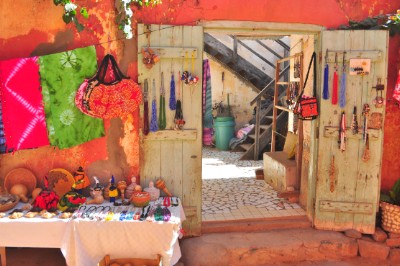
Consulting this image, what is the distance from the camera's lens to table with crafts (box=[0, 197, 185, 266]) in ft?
12.3

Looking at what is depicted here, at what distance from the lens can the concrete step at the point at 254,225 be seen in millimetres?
4887

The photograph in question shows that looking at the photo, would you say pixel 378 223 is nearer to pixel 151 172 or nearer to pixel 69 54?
pixel 151 172

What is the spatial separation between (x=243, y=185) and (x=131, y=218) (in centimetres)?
356

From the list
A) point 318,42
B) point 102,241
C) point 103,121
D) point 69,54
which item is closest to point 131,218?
point 102,241

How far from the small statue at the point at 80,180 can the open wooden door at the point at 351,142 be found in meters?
2.89

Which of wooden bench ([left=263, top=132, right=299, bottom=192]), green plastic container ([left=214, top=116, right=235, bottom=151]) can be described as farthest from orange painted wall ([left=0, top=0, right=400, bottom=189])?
→ green plastic container ([left=214, top=116, right=235, bottom=151])

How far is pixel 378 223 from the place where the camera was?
5008 mm

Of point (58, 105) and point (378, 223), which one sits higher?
Result: point (58, 105)

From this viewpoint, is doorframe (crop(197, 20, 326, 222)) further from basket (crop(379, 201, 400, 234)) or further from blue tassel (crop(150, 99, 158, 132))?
blue tassel (crop(150, 99, 158, 132))

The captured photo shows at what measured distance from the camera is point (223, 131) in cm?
1116

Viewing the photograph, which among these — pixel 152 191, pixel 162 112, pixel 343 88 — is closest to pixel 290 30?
pixel 343 88

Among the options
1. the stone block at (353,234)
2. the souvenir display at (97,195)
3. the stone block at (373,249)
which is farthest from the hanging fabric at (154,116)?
the stone block at (373,249)

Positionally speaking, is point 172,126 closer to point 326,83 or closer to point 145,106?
point 145,106

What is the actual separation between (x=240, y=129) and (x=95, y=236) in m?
7.91
